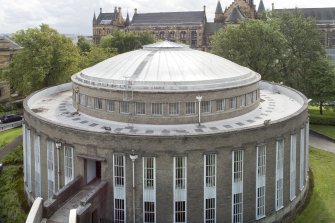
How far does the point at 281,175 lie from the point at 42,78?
5149 centimetres

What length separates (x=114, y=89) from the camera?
123 ft

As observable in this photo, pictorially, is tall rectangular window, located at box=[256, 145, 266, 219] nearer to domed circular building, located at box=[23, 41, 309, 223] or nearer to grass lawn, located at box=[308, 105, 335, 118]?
domed circular building, located at box=[23, 41, 309, 223]

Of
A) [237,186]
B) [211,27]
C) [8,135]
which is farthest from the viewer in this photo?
[211,27]

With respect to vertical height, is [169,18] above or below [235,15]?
above

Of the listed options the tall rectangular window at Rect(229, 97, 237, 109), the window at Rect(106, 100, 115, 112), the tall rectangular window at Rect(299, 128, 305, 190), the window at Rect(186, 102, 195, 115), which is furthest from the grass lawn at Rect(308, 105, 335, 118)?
the window at Rect(106, 100, 115, 112)

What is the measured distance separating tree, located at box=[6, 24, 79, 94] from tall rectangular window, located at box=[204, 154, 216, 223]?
50.1 metres

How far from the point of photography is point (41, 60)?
7538 cm

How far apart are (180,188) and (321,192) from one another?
61.6 feet

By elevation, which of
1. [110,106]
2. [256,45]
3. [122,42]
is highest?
[122,42]

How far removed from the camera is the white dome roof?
3744 centimetres

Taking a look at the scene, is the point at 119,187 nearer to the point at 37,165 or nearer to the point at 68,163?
the point at 68,163

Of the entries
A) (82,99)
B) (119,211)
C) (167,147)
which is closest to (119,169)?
(119,211)

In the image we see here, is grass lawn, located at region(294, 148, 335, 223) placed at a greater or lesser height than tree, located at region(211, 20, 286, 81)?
lesser

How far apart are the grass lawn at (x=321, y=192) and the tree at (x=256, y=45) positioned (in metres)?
24.0
